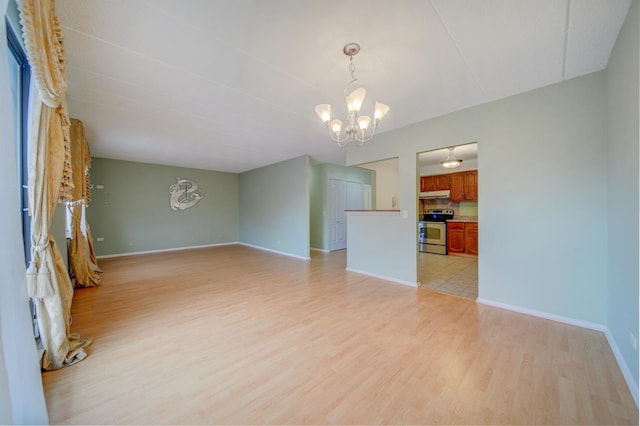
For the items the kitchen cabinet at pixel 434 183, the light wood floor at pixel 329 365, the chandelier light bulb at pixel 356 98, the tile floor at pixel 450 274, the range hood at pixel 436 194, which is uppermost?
the chandelier light bulb at pixel 356 98

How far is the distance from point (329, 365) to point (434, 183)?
6.36 metres

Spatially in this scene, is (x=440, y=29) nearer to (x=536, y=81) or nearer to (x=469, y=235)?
(x=536, y=81)

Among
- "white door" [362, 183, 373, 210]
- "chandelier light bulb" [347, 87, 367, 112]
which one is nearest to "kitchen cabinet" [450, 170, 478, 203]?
"white door" [362, 183, 373, 210]

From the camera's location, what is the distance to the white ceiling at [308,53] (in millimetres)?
1585

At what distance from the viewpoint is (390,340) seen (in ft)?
7.18

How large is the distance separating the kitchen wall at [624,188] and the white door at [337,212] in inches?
205

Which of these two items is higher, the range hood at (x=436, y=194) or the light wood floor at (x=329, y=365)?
the range hood at (x=436, y=194)

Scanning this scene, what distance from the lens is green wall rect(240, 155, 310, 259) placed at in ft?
19.2

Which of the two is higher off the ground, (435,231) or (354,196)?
(354,196)

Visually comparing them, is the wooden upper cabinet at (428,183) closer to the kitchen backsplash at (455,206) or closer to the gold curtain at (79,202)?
the kitchen backsplash at (455,206)

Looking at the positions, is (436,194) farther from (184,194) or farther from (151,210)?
(151,210)

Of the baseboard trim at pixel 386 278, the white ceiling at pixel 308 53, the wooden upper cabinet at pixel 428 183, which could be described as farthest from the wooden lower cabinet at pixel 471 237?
the white ceiling at pixel 308 53

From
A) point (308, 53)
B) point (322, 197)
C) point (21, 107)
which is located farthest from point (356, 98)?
point (322, 197)

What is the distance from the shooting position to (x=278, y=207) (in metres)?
6.64
